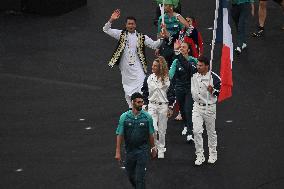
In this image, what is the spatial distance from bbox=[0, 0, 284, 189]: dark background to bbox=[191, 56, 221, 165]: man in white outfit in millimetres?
459

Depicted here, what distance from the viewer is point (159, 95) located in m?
11.8

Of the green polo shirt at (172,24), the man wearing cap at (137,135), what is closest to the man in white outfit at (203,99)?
the man wearing cap at (137,135)

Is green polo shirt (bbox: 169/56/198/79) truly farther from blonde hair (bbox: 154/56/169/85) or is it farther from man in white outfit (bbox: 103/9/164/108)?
man in white outfit (bbox: 103/9/164/108)

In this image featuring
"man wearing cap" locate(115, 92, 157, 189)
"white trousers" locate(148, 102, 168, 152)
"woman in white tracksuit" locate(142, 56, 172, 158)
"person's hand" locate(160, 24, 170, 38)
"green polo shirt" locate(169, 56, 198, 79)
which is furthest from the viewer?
"person's hand" locate(160, 24, 170, 38)

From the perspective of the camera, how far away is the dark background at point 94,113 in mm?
11570

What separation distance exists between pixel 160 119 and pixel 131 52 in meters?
1.55

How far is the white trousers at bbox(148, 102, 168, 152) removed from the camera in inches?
470

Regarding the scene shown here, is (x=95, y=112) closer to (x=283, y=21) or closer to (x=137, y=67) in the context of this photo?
(x=137, y=67)

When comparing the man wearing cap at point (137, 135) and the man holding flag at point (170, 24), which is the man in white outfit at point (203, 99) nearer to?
the man wearing cap at point (137, 135)

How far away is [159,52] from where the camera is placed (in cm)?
1415

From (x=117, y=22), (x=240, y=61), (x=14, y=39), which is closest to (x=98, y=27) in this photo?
(x=117, y=22)

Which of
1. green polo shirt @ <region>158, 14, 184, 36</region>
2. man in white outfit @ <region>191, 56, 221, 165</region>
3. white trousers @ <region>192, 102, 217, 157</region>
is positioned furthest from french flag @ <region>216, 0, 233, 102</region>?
green polo shirt @ <region>158, 14, 184, 36</region>

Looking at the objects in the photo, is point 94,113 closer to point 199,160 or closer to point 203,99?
point 199,160

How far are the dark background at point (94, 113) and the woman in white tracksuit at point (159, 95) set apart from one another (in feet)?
1.61
